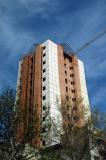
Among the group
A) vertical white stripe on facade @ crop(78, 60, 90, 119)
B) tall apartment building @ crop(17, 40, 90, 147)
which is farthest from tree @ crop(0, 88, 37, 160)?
Result: vertical white stripe on facade @ crop(78, 60, 90, 119)

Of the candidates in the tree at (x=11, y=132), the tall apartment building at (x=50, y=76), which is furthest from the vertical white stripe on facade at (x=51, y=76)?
the tree at (x=11, y=132)

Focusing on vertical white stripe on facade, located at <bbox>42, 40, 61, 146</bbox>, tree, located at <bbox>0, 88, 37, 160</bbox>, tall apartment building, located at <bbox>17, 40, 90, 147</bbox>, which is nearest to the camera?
tree, located at <bbox>0, 88, 37, 160</bbox>

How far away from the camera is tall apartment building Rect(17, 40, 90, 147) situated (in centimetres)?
7700

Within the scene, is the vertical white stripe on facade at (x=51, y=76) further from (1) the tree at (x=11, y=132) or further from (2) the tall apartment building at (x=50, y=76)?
(1) the tree at (x=11, y=132)

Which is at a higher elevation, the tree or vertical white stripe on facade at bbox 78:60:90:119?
vertical white stripe on facade at bbox 78:60:90:119

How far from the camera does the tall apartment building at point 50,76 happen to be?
77.0 m

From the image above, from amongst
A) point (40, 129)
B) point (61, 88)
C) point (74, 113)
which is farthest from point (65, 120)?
point (61, 88)

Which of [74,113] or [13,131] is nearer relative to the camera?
[13,131]

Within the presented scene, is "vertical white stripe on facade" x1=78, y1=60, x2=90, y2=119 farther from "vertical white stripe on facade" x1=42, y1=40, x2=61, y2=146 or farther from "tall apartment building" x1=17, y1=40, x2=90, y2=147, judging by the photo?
"vertical white stripe on facade" x1=42, y1=40, x2=61, y2=146

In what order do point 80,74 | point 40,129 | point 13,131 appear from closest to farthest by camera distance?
point 13,131 → point 40,129 → point 80,74

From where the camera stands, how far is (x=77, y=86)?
8606 cm

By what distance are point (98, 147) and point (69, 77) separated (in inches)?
1791

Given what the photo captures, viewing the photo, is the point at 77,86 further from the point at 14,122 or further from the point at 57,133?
the point at 14,122

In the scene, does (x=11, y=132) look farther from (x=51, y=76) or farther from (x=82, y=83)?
(x=82, y=83)
